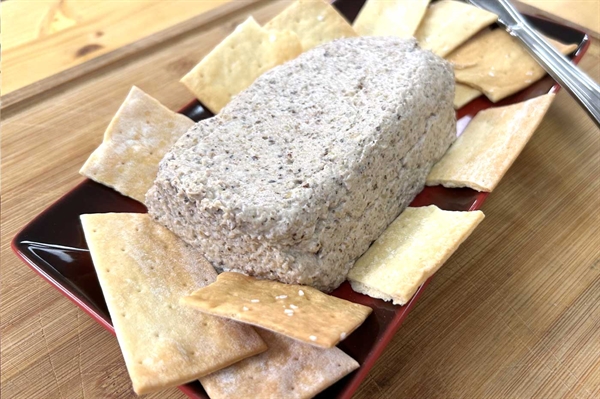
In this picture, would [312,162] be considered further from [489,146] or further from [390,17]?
[390,17]

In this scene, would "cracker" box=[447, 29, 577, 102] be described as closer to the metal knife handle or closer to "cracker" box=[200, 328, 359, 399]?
the metal knife handle

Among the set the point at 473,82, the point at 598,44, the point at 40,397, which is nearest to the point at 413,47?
the point at 473,82

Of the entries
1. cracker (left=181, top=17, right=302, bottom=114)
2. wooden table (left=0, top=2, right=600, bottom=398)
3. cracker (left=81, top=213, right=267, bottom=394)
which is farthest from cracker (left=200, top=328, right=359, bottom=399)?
cracker (left=181, top=17, right=302, bottom=114)

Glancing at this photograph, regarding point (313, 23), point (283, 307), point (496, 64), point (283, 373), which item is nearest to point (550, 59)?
point (496, 64)

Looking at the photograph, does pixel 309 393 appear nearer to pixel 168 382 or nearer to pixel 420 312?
pixel 168 382

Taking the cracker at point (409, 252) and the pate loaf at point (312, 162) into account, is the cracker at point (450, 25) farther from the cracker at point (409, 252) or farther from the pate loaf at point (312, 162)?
the cracker at point (409, 252)
